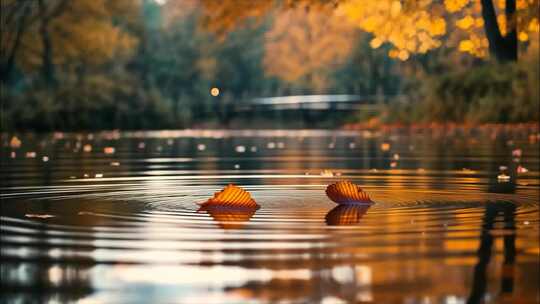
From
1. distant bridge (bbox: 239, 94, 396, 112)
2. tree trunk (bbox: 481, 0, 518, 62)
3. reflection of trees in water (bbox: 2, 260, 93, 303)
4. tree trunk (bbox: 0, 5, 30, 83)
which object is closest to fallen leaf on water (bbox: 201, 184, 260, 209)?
reflection of trees in water (bbox: 2, 260, 93, 303)

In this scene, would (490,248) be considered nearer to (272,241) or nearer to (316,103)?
(272,241)

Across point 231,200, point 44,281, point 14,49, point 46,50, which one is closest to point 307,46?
point 46,50

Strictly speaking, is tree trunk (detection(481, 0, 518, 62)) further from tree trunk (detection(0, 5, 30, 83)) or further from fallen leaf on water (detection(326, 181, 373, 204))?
fallen leaf on water (detection(326, 181, 373, 204))

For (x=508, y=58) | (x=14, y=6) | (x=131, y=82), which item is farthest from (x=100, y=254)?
(x=131, y=82)

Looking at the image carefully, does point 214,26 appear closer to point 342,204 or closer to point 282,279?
point 342,204

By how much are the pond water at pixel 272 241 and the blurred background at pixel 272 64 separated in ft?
13.4

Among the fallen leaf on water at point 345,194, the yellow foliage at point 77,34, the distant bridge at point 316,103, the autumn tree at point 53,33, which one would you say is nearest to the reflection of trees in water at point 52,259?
the fallen leaf on water at point 345,194

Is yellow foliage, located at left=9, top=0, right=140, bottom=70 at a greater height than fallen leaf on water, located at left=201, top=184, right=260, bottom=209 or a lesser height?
greater

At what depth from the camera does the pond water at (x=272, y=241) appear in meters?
5.84

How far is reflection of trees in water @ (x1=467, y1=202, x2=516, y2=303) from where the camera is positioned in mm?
5845

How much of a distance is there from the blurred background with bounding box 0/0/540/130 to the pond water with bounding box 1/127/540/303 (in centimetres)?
407

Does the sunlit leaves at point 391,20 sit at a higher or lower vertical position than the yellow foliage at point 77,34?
lower

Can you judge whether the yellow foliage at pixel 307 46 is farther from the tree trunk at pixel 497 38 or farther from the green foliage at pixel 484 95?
the tree trunk at pixel 497 38

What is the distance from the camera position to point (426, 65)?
62.0 meters
